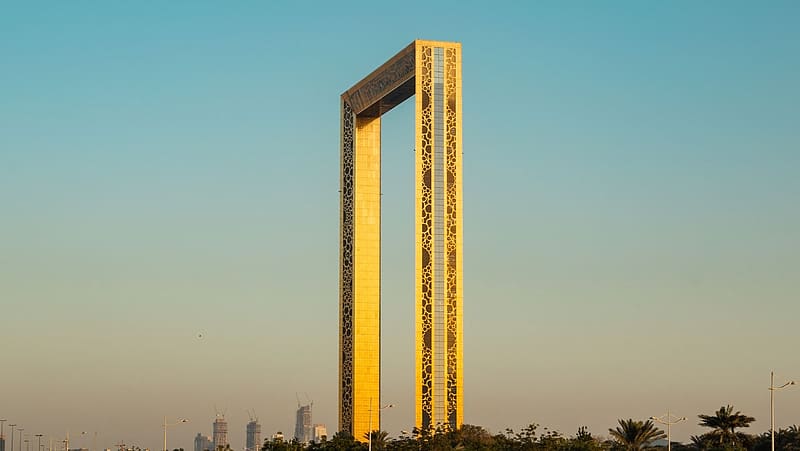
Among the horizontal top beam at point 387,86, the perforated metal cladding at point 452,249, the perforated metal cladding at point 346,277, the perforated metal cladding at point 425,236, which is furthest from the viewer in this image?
the perforated metal cladding at point 346,277

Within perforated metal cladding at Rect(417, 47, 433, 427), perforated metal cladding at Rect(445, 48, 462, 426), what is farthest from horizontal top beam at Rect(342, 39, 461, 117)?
perforated metal cladding at Rect(445, 48, 462, 426)

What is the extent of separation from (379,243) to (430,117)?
16.8 meters

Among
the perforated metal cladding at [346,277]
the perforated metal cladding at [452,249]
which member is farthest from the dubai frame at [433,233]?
the perforated metal cladding at [346,277]

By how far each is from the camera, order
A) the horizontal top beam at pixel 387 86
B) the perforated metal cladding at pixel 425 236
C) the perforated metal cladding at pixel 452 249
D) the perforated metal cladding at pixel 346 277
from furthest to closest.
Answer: the perforated metal cladding at pixel 346 277 → the horizontal top beam at pixel 387 86 → the perforated metal cladding at pixel 425 236 → the perforated metal cladding at pixel 452 249

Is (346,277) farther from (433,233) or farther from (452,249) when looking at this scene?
(452,249)

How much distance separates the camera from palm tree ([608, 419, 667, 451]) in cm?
11325

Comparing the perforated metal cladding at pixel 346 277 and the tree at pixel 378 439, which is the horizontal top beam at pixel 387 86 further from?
the tree at pixel 378 439

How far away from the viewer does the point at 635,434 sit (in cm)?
11350

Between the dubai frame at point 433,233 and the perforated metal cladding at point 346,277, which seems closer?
the dubai frame at point 433,233

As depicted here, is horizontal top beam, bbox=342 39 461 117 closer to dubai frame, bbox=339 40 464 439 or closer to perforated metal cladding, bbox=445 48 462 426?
dubai frame, bbox=339 40 464 439

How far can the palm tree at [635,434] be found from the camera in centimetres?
11325

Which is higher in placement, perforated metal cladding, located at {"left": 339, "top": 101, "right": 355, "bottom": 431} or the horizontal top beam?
the horizontal top beam

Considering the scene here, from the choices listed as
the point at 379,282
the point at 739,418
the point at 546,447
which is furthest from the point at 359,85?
the point at 739,418

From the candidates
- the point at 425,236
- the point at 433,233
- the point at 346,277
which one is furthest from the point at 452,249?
the point at 346,277
